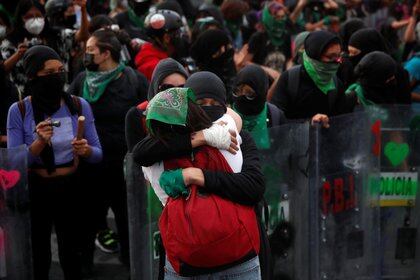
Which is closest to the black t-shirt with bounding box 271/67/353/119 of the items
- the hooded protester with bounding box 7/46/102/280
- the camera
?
the hooded protester with bounding box 7/46/102/280

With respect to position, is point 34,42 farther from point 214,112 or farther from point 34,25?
point 214,112

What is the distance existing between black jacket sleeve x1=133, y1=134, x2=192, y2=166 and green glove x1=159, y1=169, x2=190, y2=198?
7 cm

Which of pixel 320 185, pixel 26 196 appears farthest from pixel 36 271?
pixel 320 185

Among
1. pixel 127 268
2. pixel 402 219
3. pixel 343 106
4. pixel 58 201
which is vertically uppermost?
pixel 343 106

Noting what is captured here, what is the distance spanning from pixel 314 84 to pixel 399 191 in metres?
0.87

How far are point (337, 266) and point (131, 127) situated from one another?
5.28 feet

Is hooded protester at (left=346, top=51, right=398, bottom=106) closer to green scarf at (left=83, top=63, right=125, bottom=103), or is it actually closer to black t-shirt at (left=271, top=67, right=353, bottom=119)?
black t-shirt at (left=271, top=67, right=353, bottom=119)

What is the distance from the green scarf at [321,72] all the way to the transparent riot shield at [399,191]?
0.41 metres

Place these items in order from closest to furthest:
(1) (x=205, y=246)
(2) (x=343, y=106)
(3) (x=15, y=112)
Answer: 1. (1) (x=205, y=246)
2. (3) (x=15, y=112)
3. (2) (x=343, y=106)

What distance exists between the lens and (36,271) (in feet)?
16.8

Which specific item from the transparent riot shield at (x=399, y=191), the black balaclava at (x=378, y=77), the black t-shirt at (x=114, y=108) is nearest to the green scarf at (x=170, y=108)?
the transparent riot shield at (x=399, y=191)

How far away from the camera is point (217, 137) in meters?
3.42

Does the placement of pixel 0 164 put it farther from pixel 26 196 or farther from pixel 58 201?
pixel 58 201

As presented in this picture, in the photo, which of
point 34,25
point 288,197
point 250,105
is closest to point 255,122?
point 250,105
